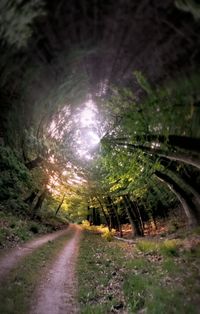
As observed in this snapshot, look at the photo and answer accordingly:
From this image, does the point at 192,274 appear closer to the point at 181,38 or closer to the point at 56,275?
the point at 56,275

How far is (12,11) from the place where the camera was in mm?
1565

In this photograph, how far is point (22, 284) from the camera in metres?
9.12

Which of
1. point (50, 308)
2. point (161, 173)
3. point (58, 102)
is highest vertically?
point (161, 173)

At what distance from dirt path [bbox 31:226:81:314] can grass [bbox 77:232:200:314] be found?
1.07ft

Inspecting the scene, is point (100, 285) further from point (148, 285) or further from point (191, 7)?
point (191, 7)

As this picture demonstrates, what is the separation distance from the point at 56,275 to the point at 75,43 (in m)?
11.0

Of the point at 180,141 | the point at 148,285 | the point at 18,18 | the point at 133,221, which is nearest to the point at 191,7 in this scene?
the point at 18,18

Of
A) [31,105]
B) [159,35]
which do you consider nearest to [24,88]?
[31,105]

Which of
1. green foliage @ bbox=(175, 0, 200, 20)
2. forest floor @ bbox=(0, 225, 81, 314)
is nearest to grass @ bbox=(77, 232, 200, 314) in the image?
forest floor @ bbox=(0, 225, 81, 314)

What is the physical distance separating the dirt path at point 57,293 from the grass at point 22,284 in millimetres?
242

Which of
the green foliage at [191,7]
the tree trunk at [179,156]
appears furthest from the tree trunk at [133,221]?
the green foliage at [191,7]

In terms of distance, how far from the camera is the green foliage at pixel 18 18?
1.52 metres

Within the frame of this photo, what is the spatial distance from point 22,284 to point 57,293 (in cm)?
115

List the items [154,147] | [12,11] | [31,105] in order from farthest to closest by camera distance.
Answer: [154,147], [31,105], [12,11]
